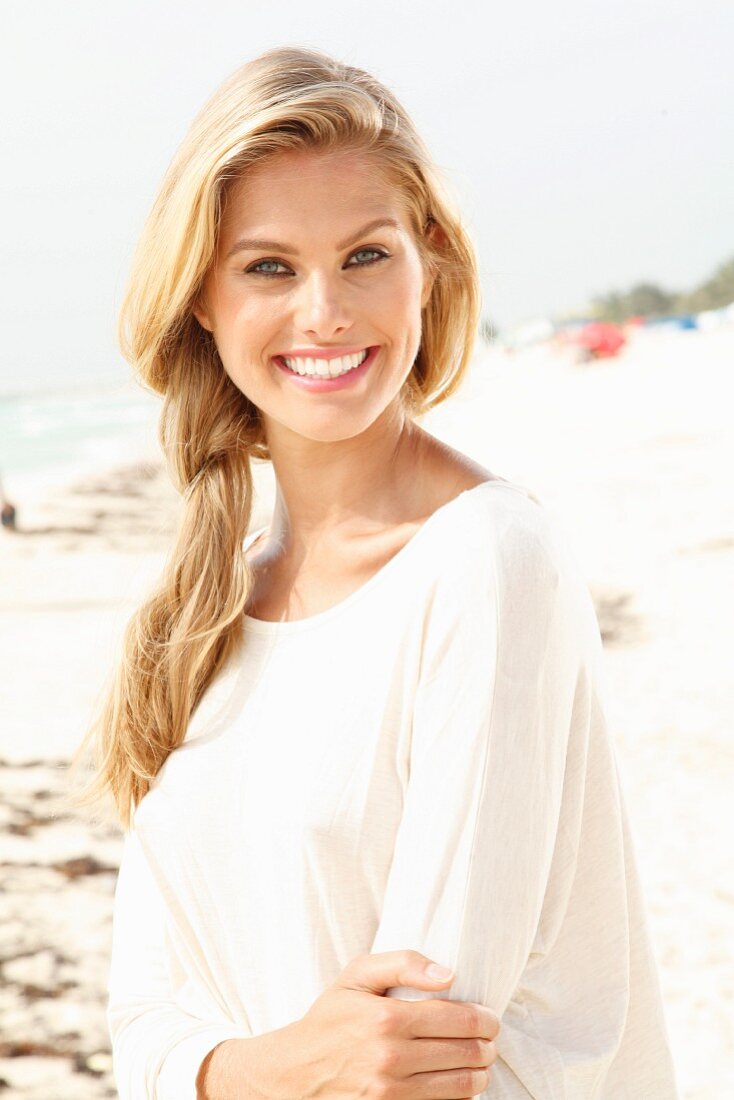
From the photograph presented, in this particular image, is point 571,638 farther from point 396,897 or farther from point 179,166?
point 179,166

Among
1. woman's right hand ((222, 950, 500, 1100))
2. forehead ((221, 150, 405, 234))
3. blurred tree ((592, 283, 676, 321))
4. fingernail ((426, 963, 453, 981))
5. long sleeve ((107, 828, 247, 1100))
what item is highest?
forehead ((221, 150, 405, 234))

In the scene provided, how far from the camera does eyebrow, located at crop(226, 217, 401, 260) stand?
1443 mm

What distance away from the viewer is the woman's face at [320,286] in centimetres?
145

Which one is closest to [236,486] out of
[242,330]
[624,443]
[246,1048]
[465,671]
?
[242,330]

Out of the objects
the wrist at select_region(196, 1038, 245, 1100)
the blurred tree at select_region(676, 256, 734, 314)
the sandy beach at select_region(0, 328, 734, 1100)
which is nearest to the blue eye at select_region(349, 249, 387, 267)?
the sandy beach at select_region(0, 328, 734, 1100)

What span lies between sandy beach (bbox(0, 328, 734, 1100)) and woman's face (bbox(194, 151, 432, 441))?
13.7 inches

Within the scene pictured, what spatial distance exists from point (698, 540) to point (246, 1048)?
805cm

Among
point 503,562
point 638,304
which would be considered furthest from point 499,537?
point 638,304

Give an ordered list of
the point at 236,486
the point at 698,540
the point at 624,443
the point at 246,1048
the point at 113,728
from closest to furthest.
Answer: the point at 246,1048 < the point at 113,728 < the point at 236,486 < the point at 698,540 < the point at 624,443

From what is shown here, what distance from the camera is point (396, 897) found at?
1243 mm

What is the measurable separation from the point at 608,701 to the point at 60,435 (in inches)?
1365

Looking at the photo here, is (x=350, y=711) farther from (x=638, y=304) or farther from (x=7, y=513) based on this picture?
(x=638, y=304)

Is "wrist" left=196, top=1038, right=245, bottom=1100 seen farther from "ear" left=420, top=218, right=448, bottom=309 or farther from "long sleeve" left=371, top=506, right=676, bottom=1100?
"ear" left=420, top=218, right=448, bottom=309

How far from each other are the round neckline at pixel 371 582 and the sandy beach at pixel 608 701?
0.35m
